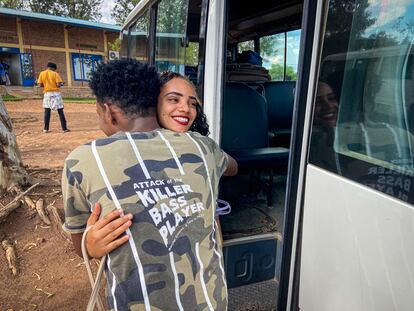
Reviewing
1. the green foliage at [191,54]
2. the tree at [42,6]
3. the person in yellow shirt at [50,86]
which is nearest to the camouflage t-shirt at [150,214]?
the green foliage at [191,54]

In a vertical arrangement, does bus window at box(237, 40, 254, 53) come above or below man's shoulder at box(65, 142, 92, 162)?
above

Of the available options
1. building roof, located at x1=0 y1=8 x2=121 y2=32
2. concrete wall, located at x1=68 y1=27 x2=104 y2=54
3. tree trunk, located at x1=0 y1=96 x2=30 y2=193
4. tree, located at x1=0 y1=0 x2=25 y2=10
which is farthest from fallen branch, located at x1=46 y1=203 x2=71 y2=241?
tree, located at x1=0 y1=0 x2=25 y2=10

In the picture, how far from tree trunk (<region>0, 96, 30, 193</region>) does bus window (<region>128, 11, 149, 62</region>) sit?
178 centimetres

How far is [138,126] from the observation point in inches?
52.9

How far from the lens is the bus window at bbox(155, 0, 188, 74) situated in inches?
109

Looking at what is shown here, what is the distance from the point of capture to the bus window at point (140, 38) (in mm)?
3969

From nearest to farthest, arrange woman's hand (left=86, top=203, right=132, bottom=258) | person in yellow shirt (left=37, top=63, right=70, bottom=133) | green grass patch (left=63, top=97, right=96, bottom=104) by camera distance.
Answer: woman's hand (left=86, top=203, right=132, bottom=258) → person in yellow shirt (left=37, top=63, right=70, bottom=133) → green grass patch (left=63, top=97, right=96, bottom=104)

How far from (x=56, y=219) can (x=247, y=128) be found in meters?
2.30

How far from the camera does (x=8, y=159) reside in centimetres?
399

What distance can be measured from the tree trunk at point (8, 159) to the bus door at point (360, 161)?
12.0 feet

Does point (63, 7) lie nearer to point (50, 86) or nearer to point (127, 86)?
point (50, 86)

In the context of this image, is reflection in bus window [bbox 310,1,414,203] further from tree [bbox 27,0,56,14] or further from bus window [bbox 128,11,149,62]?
tree [bbox 27,0,56,14]

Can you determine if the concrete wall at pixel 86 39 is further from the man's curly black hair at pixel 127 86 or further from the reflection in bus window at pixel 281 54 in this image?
the man's curly black hair at pixel 127 86

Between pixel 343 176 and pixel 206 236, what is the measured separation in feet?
1.96
